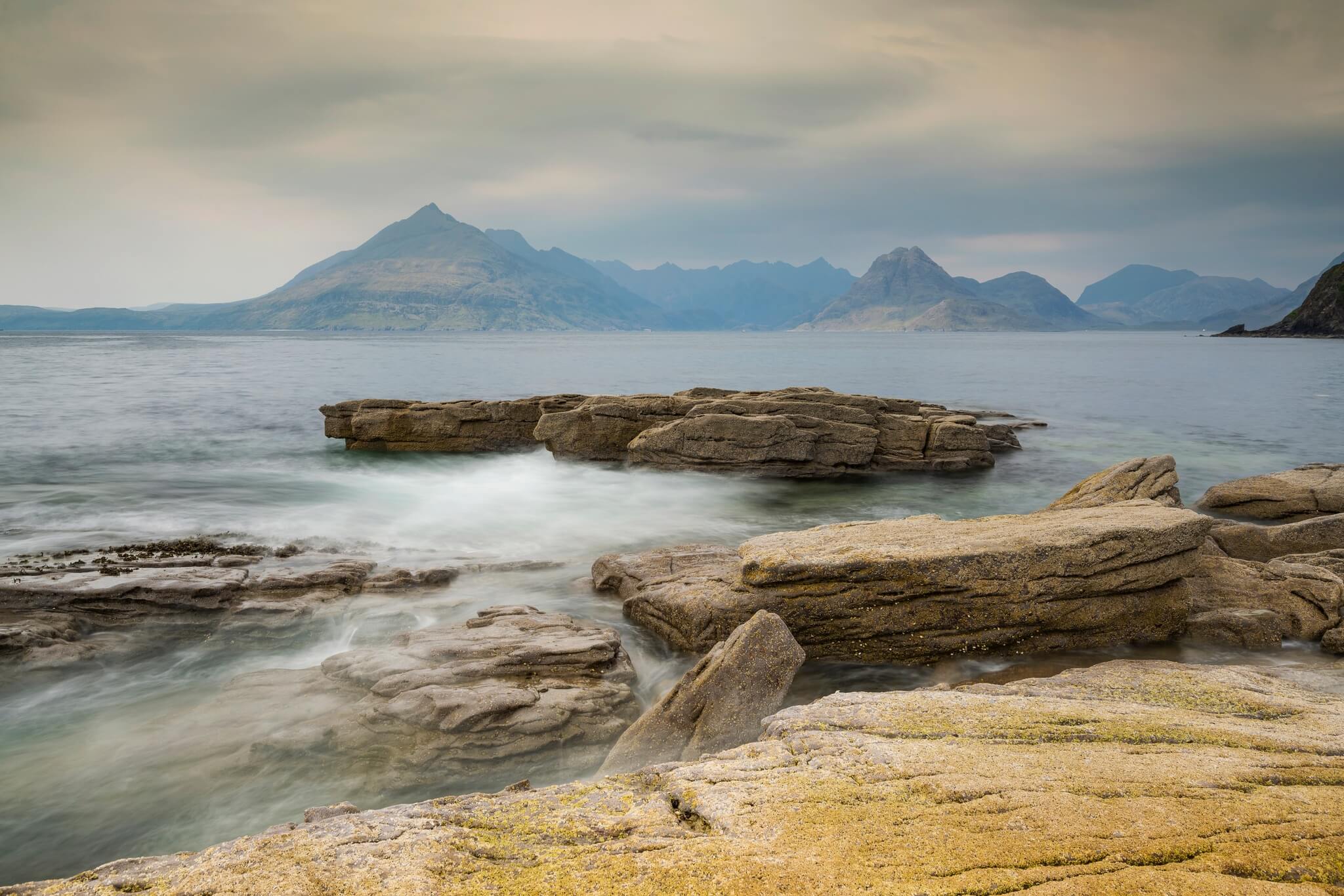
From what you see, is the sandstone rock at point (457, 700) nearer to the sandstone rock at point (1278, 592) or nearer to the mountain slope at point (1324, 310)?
the sandstone rock at point (1278, 592)

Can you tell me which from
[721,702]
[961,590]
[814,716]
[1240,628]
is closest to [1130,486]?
[1240,628]

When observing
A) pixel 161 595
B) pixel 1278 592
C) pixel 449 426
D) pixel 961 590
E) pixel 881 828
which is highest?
pixel 449 426

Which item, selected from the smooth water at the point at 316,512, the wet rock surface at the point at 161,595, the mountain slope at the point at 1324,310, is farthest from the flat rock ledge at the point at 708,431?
the mountain slope at the point at 1324,310

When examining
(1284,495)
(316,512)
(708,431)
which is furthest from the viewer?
(708,431)

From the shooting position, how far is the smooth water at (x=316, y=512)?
7441 mm

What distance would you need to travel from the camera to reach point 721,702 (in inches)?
298

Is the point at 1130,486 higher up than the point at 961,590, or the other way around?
the point at 1130,486

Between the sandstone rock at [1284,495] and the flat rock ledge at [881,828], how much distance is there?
53.0 ft

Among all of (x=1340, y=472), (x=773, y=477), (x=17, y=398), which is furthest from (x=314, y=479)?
(x=17, y=398)

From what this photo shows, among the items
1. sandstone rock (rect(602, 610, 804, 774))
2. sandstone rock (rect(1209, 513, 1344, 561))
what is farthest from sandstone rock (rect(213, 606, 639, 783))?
sandstone rock (rect(1209, 513, 1344, 561))

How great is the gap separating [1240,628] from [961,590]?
421 centimetres

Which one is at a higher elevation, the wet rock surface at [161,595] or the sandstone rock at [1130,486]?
the sandstone rock at [1130,486]

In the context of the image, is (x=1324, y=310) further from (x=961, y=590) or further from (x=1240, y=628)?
(x=961, y=590)

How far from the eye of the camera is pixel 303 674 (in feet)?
30.8
